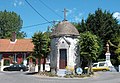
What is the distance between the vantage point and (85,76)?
34.0m

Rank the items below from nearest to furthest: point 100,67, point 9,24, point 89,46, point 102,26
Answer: point 89,46
point 100,67
point 102,26
point 9,24

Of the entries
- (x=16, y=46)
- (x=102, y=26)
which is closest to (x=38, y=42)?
(x=102, y=26)

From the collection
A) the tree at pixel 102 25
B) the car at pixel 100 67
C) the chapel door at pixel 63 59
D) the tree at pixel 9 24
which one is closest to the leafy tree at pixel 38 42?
the chapel door at pixel 63 59

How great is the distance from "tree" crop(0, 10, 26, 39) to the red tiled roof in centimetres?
2688

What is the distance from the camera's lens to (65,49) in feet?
128

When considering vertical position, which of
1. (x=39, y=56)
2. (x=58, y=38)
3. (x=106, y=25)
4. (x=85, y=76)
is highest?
(x=106, y=25)

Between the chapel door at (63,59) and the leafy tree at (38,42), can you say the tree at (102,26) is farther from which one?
the leafy tree at (38,42)

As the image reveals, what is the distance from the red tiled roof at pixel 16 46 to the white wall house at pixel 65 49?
867 inches

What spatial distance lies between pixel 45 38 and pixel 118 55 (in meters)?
19.0

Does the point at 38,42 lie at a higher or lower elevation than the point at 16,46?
lower

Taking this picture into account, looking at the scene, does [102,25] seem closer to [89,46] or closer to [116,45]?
[116,45]

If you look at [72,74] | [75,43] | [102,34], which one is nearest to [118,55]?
[102,34]

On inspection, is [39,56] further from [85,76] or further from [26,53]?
[26,53]

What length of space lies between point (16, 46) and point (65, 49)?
85.1 ft
